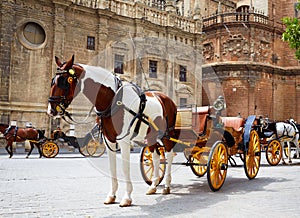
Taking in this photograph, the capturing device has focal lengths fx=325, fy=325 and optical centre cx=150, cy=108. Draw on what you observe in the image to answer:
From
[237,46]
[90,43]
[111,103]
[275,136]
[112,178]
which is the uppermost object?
[237,46]

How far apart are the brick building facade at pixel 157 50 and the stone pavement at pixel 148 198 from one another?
5.53ft

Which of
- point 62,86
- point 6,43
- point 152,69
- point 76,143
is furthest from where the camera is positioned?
point 152,69

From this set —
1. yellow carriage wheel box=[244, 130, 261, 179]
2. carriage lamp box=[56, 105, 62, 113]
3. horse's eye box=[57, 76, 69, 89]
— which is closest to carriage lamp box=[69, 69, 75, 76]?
horse's eye box=[57, 76, 69, 89]

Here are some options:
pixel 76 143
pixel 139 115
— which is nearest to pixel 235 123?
pixel 139 115

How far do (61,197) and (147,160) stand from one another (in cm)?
221

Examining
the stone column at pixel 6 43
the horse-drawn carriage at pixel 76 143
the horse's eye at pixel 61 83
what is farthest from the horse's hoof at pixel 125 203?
the stone column at pixel 6 43

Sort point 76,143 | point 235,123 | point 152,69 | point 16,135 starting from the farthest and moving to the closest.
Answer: point 152,69 < point 76,143 < point 16,135 < point 235,123

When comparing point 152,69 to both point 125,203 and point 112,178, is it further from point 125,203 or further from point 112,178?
point 125,203

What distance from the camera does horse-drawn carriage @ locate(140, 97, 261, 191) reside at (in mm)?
5832

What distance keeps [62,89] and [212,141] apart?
332 cm

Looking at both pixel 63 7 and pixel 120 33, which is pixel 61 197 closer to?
pixel 63 7

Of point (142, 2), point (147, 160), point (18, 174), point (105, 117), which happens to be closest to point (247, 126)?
point (147, 160)

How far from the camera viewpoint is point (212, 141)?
646cm

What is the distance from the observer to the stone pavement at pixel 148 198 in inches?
167
